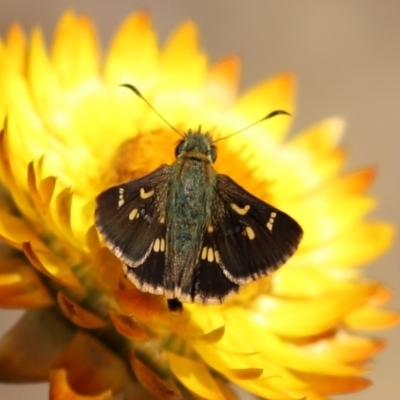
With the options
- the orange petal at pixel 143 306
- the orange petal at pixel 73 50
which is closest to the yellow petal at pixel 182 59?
the orange petal at pixel 73 50

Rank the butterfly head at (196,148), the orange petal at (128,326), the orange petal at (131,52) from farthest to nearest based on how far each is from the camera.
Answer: the orange petal at (131,52), the butterfly head at (196,148), the orange petal at (128,326)

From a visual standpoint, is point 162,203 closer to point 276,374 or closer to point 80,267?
point 80,267

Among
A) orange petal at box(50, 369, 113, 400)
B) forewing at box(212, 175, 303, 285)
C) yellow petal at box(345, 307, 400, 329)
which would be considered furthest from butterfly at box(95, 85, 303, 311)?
yellow petal at box(345, 307, 400, 329)

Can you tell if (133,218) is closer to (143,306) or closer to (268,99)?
(143,306)

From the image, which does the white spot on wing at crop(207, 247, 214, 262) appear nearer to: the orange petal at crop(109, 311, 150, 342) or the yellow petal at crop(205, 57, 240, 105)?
the orange petal at crop(109, 311, 150, 342)

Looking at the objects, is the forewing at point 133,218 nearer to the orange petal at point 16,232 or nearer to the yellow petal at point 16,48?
the orange petal at point 16,232

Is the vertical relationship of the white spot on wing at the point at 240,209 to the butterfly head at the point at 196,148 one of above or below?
below

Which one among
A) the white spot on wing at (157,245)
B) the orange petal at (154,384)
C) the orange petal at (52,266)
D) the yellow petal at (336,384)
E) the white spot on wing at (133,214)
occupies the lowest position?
the orange petal at (154,384)
